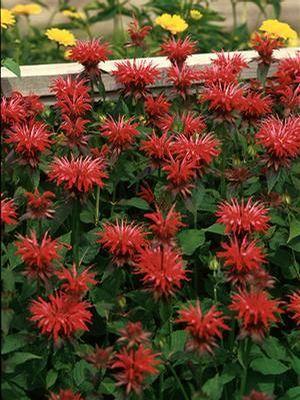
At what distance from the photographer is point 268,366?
2162 mm

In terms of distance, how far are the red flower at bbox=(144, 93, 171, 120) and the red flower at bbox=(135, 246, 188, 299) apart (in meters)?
0.59

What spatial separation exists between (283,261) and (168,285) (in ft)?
1.72

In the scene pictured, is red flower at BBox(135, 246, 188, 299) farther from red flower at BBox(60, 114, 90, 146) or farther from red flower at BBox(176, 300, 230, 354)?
red flower at BBox(60, 114, 90, 146)

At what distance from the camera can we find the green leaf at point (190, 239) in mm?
2248

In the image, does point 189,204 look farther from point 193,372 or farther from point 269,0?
point 269,0

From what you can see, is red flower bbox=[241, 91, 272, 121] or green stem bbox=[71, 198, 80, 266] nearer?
green stem bbox=[71, 198, 80, 266]

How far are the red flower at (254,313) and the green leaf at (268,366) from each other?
27 centimetres

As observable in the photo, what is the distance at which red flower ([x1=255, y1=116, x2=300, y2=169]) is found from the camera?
2191 millimetres

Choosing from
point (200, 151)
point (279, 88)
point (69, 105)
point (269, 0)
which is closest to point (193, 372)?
point (200, 151)

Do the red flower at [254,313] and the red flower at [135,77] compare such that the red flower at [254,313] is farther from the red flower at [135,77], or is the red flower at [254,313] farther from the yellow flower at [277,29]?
the yellow flower at [277,29]

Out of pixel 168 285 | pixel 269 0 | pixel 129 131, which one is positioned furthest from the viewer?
pixel 269 0

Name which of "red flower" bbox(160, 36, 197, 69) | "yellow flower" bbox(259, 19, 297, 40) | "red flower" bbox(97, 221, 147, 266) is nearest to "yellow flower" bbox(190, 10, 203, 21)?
"yellow flower" bbox(259, 19, 297, 40)

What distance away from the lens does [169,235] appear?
2010 mm

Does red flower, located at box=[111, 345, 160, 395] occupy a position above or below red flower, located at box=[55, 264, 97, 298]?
below
